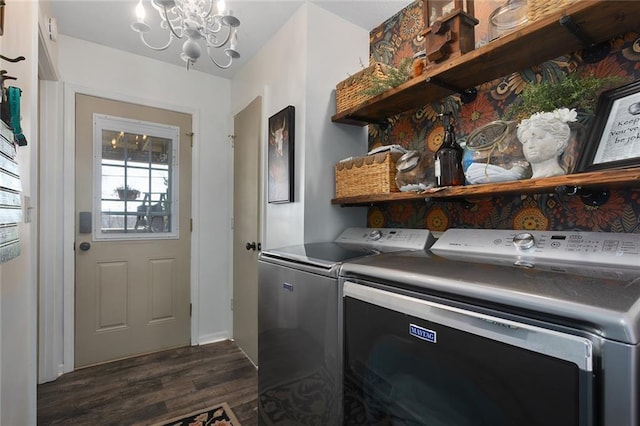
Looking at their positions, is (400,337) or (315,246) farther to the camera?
(315,246)

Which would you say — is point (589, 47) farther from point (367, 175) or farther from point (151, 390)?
point (151, 390)

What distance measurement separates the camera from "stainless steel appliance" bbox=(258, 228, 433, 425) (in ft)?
3.97

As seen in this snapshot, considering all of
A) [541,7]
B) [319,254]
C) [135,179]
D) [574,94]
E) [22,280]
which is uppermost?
[541,7]

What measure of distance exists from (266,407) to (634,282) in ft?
5.11

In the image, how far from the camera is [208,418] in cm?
182

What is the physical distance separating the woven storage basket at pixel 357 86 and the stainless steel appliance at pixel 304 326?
74cm

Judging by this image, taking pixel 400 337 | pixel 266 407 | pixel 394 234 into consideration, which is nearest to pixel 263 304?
pixel 266 407

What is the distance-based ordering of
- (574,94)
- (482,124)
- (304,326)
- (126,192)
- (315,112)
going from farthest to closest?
(126,192) < (315,112) < (482,124) < (304,326) < (574,94)

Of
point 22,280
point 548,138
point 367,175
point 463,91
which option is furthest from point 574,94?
point 22,280

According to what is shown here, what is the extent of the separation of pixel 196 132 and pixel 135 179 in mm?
653

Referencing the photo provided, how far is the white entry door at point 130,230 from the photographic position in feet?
7.91

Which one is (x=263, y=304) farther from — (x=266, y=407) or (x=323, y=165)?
(x=323, y=165)

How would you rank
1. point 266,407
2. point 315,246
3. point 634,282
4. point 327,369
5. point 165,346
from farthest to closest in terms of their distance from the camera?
point 165,346
point 315,246
point 266,407
point 327,369
point 634,282

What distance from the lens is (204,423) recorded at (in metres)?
1.78
